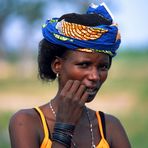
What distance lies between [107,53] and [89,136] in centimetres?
52

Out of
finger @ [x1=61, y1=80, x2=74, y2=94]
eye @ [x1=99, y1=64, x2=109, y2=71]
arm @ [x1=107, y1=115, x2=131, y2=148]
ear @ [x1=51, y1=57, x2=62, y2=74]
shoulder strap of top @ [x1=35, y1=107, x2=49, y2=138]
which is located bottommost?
arm @ [x1=107, y1=115, x2=131, y2=148]

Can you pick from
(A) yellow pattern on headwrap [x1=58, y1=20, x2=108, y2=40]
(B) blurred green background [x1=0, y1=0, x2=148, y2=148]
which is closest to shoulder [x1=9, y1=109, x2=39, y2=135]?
(A) yellow pattern on headwrap [x1=58, y1=20, x2=108, y2=40]

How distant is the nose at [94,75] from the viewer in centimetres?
536

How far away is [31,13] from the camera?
31.4 meters

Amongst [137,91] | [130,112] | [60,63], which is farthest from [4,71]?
[60,63]

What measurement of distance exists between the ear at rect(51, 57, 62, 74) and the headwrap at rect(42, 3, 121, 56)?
12 centimetres

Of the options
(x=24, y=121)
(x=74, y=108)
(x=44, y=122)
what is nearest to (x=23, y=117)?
(x=24, y=121)

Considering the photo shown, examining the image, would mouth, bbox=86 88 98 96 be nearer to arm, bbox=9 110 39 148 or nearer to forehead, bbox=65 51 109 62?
forehead, bbox=65 51 109 62

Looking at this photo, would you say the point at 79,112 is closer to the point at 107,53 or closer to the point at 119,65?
the point at 107,53

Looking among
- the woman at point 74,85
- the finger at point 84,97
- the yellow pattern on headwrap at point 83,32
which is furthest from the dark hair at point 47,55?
the finger at point 84,97

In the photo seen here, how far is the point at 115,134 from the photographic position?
18.5 ft

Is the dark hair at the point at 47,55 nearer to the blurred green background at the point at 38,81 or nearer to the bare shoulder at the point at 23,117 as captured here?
the bare shoulder at the point at 23,117

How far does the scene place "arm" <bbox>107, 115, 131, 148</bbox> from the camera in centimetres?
559

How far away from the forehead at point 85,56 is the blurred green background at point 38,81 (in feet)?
34.4
